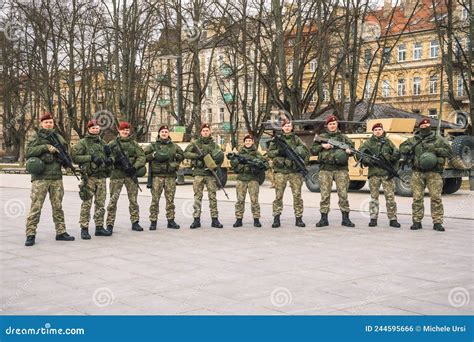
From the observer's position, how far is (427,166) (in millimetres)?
11406

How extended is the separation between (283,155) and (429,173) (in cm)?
249

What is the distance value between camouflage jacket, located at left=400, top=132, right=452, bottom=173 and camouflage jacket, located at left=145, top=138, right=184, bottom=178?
388cm

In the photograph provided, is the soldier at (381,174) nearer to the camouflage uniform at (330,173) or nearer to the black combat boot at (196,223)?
the camouflage uniform at (330,173)

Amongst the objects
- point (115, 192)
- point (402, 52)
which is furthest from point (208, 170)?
point (402, 52)

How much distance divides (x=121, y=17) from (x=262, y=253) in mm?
27431

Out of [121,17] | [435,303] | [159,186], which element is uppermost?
[121,17]

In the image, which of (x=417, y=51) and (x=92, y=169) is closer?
(x=92, y=169)

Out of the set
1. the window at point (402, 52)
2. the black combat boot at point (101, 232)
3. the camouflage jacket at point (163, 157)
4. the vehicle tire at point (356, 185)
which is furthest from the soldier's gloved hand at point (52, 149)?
the window at point (402, 52)

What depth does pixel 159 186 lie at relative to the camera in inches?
465

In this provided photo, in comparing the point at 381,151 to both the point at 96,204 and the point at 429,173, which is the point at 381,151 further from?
the point at 96,204

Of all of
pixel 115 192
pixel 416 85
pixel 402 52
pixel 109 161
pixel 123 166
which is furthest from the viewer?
pixel 402 52
